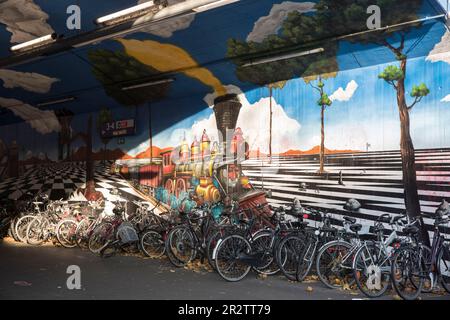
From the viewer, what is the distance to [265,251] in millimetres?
6109

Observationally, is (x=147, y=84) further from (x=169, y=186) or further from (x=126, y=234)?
(x=126, y=234)

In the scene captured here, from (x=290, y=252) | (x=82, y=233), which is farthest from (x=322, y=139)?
(x=82, y=233)

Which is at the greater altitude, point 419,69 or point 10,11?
point 10,11

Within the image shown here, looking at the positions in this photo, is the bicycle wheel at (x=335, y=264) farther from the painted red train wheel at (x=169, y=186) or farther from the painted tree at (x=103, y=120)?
the painted tree at (x=103, y=120)

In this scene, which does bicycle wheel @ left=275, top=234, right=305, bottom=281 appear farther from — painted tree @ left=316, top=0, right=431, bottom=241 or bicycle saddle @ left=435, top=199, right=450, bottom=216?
bicycle saddle @ left=435, top=199, right=450, bottom=216

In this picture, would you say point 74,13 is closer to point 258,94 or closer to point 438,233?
point 258,94

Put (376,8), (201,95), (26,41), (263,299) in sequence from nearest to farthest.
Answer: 1. (263,299)
2. (376,8)
3. (26,41)
4. (201,95)

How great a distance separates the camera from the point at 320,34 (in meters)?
6.28

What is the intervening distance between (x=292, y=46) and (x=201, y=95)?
8.98 ft

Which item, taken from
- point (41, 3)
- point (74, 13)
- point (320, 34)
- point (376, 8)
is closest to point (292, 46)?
point (320, 34)

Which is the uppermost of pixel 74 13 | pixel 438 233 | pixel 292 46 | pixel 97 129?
pixel 74 13

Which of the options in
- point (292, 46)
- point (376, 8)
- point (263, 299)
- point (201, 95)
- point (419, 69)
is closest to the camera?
point (263, 299)

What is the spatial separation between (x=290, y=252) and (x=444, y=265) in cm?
198

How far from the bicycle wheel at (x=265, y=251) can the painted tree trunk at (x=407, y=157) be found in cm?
202
